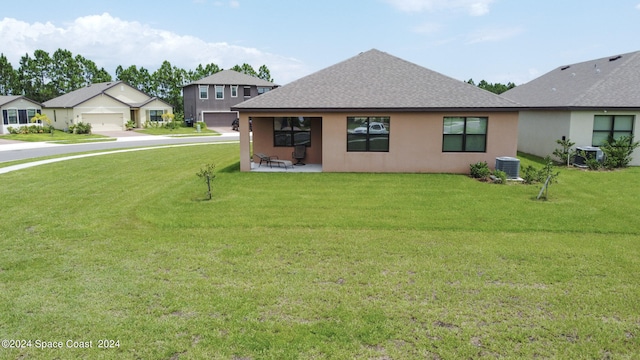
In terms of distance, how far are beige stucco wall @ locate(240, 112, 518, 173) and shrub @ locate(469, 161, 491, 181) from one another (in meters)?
0.60

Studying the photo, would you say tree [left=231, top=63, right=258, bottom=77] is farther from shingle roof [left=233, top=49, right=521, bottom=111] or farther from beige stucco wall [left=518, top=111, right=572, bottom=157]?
shingle roof [left=233, top=49, right=521, bottom=111]

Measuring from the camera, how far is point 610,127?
19328 millimetres

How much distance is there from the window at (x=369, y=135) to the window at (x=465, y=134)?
2.27 meters

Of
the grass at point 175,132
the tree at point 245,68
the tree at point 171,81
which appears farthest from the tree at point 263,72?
the grass at point 175,132

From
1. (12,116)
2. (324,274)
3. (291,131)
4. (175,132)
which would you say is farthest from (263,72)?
(324,274)

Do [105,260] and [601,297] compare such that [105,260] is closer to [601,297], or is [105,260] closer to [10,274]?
[10,274]

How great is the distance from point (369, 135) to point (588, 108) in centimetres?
962

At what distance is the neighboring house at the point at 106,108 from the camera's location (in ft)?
153

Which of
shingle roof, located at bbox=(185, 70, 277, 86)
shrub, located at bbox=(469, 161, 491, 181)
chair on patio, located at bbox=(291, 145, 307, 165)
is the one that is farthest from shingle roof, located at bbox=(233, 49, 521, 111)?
shingle roof, located at bbox=(185, 70, 277, 86)

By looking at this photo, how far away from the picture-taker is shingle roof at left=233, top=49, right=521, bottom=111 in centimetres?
1672

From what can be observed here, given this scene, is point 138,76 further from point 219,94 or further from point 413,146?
point 413,146

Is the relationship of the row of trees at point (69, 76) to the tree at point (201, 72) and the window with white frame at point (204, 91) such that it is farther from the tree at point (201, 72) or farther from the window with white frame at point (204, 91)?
the window with white frame at point (204, 91)

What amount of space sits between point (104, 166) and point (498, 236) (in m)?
17.1

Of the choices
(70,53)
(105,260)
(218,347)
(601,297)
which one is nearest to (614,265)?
(601,297)
